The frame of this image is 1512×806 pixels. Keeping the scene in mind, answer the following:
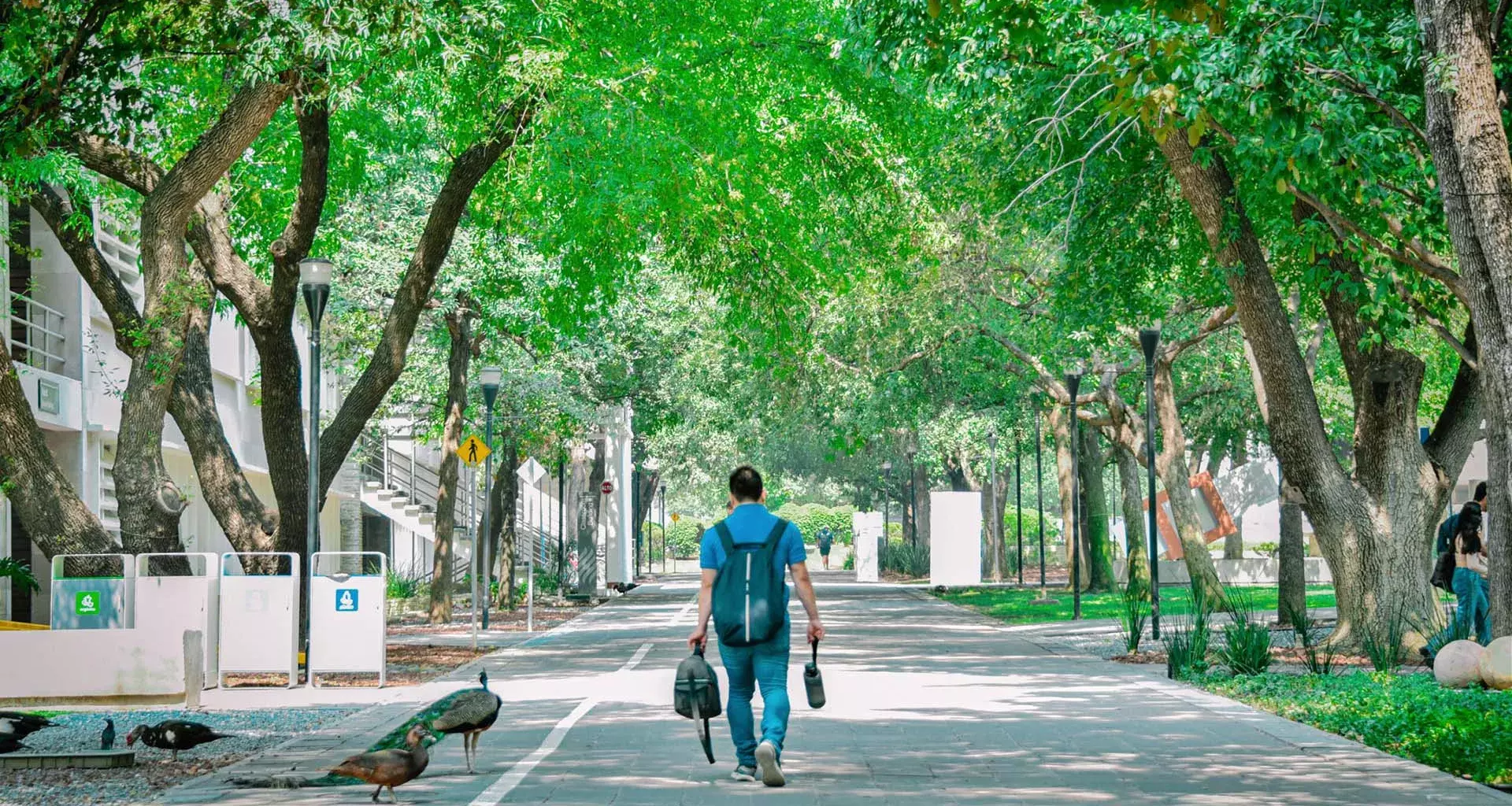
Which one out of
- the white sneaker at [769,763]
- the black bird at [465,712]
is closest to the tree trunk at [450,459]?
the black bird at [465,712]

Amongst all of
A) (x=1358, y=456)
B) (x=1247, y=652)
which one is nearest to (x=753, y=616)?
(x=1247, y=652)

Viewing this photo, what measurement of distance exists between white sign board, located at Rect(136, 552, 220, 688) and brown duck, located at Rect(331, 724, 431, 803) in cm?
770

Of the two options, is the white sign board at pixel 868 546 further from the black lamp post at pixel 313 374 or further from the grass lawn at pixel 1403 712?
the grass lawn at pixel 1403 712

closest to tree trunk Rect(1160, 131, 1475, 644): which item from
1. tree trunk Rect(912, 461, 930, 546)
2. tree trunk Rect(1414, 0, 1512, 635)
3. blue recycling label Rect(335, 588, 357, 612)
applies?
tree trunk Rect(1414, 0, 1512, 635)

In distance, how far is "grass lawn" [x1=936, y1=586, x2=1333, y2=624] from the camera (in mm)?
30922

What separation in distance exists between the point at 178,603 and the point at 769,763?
912cm

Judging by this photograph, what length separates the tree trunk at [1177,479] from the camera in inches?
1211

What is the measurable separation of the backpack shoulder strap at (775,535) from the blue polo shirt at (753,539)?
15mm

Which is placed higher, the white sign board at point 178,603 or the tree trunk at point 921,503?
the tree trunk at point 921,503

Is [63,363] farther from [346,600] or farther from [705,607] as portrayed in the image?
[705,607]

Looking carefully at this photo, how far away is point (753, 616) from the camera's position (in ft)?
31.9

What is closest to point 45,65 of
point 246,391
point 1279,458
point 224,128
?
point 224,128

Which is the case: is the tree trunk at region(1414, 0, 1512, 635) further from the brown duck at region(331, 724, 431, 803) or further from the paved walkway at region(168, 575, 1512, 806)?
the brown duck at region(331, 724, 431, 803)

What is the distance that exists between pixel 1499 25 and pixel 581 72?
327 inches
